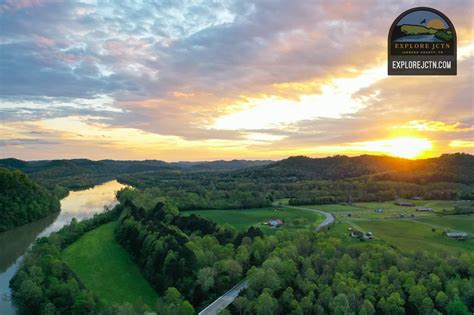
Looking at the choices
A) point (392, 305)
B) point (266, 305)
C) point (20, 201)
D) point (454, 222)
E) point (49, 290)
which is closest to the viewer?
point (266, 305)

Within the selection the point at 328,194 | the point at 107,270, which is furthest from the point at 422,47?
the point at 328,194

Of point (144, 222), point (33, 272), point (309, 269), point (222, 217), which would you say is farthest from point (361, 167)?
point (33, 272)

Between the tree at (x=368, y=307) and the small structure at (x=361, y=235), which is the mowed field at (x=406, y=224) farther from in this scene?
the tree at (x=368, y=307)

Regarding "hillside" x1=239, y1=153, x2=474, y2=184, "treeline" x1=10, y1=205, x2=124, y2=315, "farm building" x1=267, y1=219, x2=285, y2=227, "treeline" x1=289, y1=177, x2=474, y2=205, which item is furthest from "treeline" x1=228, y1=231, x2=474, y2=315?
"hillside" x1=239, y1=153, x2=474, y2=184

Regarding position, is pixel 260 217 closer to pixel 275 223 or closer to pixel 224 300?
pixel 275 223

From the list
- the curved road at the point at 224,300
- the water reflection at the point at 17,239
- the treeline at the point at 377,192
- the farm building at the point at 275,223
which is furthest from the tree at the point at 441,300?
the treeline at the point at 377,192

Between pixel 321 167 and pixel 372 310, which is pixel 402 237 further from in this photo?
pixel 321 167
